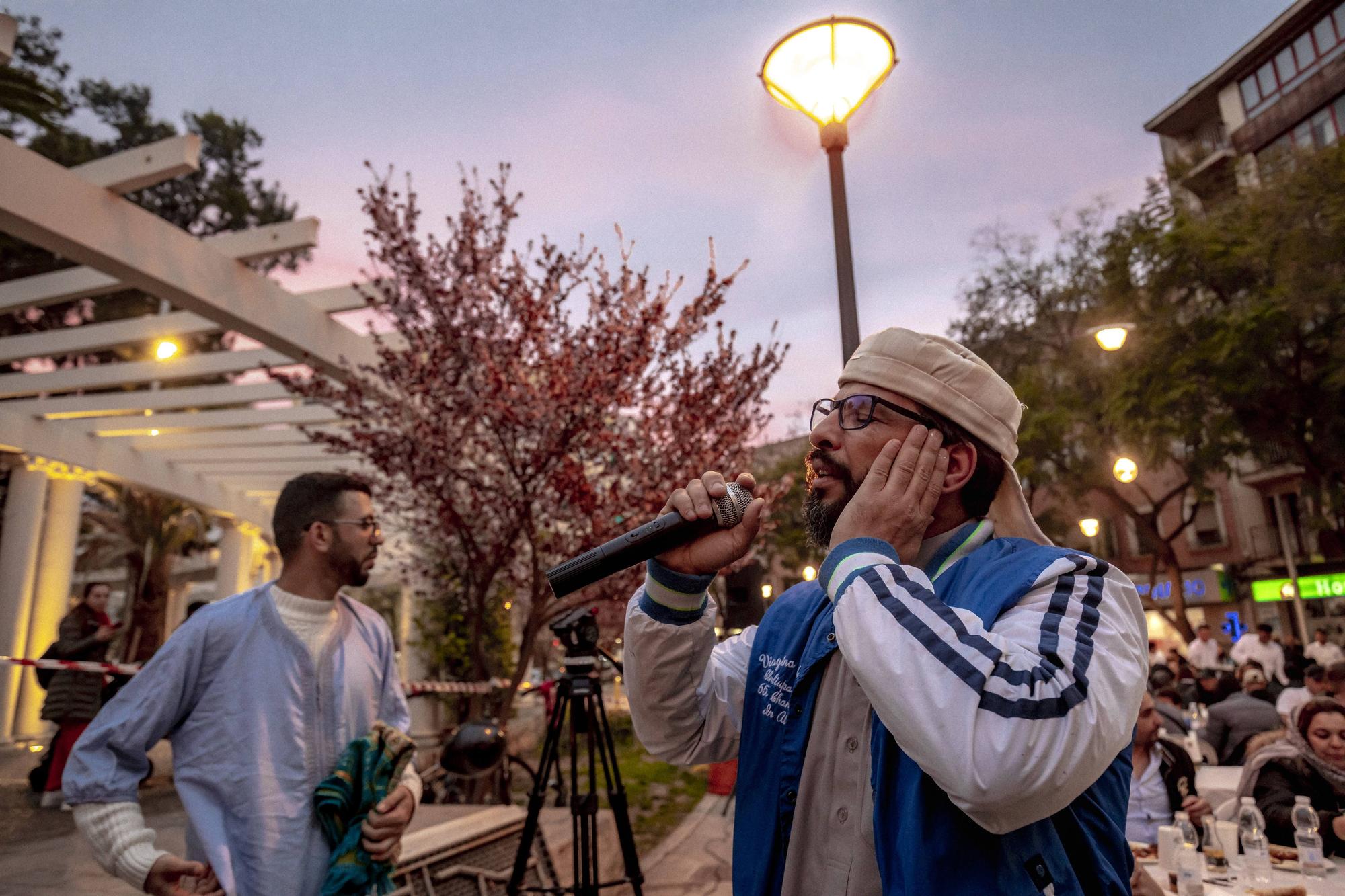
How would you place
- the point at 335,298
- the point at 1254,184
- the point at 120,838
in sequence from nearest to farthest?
the point at 120,838 → the point at 335,298 → the point at 1254,184

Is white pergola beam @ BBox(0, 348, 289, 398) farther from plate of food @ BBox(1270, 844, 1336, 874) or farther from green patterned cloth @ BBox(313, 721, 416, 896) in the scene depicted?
plate of food @ BBox(1270, 844, 1336, 874)

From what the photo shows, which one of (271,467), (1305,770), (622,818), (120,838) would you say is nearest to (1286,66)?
(1305,770)

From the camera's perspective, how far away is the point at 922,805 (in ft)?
4.11

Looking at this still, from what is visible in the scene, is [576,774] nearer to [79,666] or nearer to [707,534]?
[707,534]

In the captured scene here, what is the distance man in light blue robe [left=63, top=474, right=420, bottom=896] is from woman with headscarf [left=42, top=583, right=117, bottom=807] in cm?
605

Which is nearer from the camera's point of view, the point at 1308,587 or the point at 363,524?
the point at 363,524

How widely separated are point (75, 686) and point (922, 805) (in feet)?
28.8

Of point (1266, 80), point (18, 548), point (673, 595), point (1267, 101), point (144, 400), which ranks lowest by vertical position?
point (673, 595)

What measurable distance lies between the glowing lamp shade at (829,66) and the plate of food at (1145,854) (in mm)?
4123

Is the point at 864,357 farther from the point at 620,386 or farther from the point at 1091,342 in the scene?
the point at 1091,342

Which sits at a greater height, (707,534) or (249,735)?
(707,534)

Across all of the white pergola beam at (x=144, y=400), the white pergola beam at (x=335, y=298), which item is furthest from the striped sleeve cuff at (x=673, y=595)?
the white pergola beam at (x=144, y=400)

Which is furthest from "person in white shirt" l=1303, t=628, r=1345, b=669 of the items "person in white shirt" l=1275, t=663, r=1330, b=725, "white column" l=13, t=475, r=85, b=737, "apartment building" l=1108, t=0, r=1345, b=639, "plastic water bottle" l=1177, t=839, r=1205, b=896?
"white column" l=13, t=475, r=85, b=737

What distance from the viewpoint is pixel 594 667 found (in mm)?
4141
